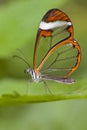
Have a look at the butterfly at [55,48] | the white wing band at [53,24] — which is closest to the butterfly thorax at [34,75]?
the butterfly at [55,48]

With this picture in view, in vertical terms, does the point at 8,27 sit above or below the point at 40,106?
above

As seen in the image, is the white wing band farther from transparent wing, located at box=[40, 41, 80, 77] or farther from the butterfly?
transparent wing, located at box=[40, 41, 80, 77]

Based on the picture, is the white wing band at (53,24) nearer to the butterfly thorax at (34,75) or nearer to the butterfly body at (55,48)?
the butterfly body at (55,48)

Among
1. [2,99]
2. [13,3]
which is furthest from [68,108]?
[2,99]

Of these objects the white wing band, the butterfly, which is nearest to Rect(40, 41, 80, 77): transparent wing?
the butterfly

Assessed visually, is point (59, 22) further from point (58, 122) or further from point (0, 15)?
point (58, 122)
